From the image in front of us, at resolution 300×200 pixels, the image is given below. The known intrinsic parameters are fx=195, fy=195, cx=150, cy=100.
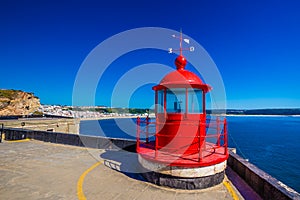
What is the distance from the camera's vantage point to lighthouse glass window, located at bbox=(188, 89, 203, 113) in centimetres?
593

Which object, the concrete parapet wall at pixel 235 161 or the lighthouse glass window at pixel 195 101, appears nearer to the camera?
the concrete parapet wall at pixel 235 161

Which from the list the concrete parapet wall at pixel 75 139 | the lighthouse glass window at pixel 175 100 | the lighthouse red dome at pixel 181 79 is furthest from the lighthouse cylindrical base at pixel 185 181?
the concrete parapet wall at pixel 75 139

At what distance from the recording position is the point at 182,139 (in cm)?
592

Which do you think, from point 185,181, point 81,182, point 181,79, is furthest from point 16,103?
point 185,181

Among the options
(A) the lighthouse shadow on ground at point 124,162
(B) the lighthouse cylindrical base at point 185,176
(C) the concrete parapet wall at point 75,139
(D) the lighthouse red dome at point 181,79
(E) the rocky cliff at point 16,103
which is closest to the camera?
(B) the lighthouse cylindrical base at point 185,176

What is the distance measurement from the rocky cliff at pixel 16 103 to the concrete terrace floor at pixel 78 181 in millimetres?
45490

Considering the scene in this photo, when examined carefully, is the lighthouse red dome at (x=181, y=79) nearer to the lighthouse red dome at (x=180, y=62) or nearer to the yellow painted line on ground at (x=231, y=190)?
the lighthouse red dome at (x=180, y=62)

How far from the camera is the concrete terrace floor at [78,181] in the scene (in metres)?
4.81

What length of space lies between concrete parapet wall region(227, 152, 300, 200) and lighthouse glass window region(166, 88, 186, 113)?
8.37ft

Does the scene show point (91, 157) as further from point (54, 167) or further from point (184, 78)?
point (184, 78)

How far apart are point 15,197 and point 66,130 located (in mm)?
20533

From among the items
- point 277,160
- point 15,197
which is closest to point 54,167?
point 15,197

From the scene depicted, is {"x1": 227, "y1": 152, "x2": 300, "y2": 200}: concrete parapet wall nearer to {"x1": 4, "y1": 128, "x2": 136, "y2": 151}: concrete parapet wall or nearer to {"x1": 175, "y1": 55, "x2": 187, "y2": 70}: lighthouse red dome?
{"x1": 175, "y1": 55, "x2": 187, "y2": 70}: lighthouse red dome

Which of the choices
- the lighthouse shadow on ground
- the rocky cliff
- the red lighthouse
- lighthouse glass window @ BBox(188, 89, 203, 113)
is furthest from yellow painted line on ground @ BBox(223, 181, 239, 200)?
the rocky cliff
